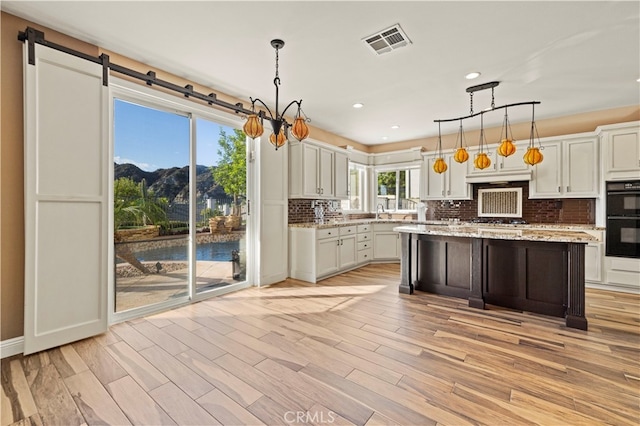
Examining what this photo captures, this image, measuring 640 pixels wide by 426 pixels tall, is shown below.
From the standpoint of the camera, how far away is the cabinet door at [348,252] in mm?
5270

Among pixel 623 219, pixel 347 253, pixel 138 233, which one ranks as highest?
pixel 623 219

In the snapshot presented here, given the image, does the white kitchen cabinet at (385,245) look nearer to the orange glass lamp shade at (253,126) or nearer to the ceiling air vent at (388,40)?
the ceiling air vent at (388,40)

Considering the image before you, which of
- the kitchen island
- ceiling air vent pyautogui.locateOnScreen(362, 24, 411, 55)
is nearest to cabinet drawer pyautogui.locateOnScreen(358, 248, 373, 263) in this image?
the kitchen island

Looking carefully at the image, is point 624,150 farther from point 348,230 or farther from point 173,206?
point 173,206

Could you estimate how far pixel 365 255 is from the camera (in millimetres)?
5949

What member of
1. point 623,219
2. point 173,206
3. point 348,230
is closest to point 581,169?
point 623,219

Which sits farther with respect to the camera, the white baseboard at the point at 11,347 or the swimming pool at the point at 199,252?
the swimming pool at the point at 199,252

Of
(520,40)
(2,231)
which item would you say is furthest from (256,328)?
(520,40)

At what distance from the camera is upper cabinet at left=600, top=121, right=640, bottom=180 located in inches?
162

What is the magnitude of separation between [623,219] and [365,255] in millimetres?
3897

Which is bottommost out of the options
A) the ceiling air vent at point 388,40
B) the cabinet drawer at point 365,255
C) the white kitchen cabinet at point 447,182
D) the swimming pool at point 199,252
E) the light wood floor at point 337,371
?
the light wood floor at point 337,371

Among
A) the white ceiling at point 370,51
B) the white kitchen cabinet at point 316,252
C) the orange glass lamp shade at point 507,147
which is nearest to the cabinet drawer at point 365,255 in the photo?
the white kitchen cabinet at point 316,252

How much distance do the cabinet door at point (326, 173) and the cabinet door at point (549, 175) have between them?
349 cm

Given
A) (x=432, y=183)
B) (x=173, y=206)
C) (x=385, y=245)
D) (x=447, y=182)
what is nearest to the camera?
(x=173, y=206)
